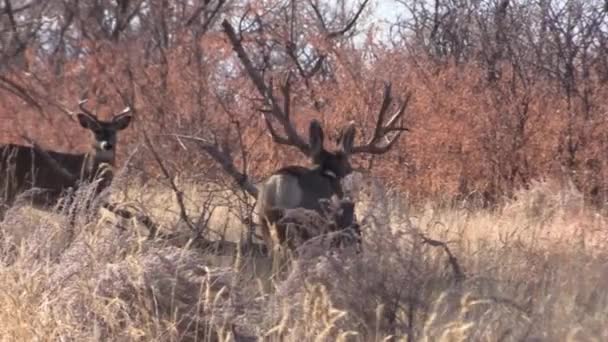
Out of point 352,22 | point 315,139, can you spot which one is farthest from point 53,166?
point 352,22

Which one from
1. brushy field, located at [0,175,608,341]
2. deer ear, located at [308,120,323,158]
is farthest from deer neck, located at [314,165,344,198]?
brushy field, located at [0,175,608,341]

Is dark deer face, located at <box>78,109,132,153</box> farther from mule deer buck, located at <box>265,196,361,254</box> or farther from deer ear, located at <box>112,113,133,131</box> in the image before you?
mule deer buck, located at <box>265,196,361,254</box>

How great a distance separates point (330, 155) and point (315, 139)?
0.17m

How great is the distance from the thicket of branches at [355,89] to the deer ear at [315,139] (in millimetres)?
2456

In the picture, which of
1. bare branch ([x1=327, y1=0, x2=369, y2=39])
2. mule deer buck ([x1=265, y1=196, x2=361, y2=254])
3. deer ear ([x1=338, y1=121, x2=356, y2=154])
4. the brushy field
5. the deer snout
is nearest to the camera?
the brushy field

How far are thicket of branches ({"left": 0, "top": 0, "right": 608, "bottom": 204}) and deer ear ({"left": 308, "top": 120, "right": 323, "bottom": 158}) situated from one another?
2.46 meters

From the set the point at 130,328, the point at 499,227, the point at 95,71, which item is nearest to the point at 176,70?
the point at 95,71

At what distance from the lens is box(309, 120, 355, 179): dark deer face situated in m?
7.57

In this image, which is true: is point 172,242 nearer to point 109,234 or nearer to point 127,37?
point 109,234

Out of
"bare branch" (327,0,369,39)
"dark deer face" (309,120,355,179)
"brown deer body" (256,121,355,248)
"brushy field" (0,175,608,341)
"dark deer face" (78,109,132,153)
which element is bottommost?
"brushy field" (0,175,608,341)

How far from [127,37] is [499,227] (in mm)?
8046

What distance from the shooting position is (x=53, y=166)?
10.2m

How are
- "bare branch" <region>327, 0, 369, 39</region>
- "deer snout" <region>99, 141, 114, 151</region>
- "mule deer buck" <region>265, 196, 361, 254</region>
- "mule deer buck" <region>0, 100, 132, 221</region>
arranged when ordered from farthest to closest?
"bare branch" <region>327, 0, 369, 39</region> < "deer snout" <region>99, 141, 114, 151</region> < "mule deer buck" <region>0, 100, 132, 221</region> < "mule deer buck" <region>265, 196, 361, 254</region>

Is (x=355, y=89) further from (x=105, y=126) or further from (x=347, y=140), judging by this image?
(x=347, y=140)
